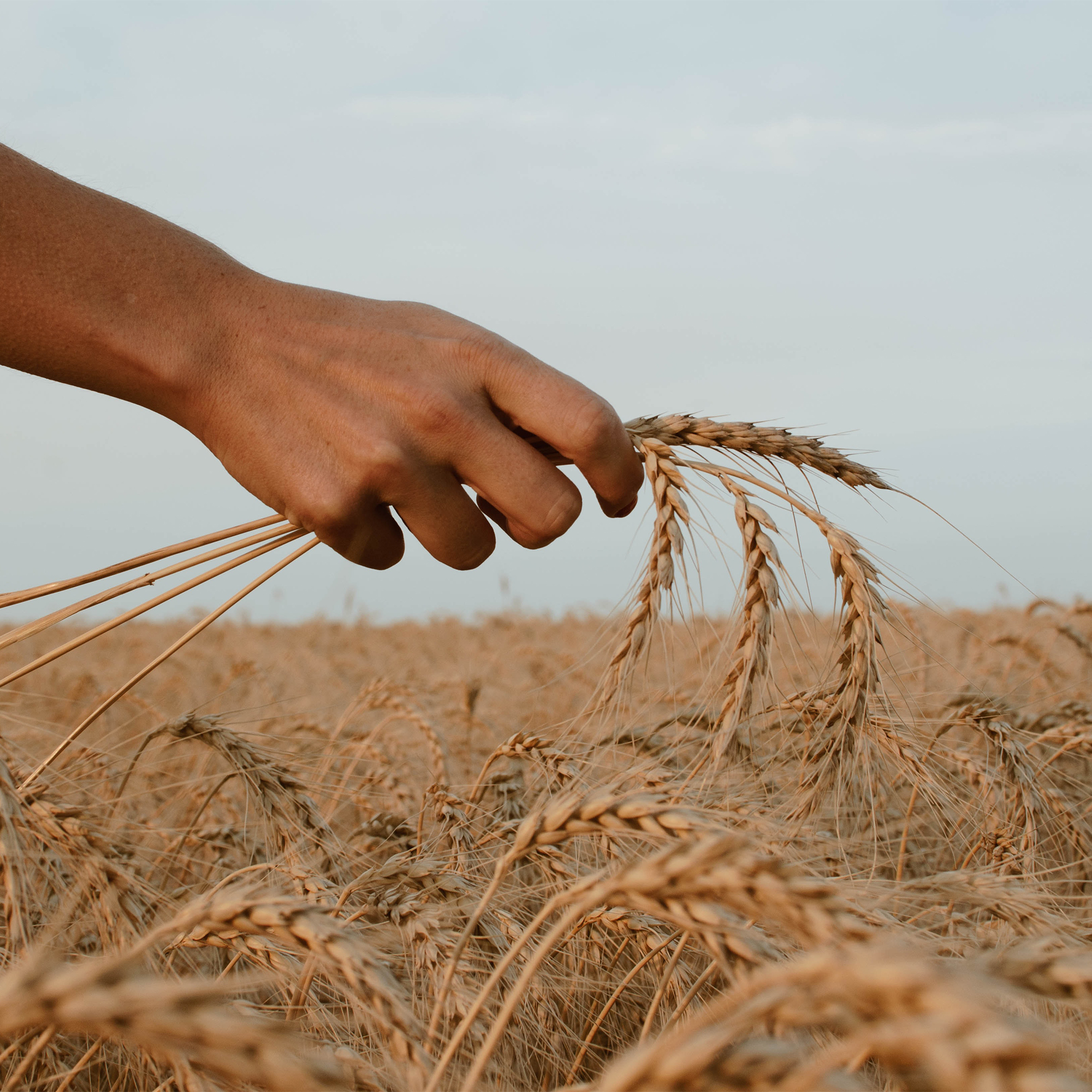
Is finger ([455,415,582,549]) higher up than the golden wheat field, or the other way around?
finger ([455,415,582,549])

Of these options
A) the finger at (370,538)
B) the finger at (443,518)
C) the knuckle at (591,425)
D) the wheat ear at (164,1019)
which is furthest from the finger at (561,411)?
the wheat ear at (164,1019)

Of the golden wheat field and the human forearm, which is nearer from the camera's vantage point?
the golden wheat field

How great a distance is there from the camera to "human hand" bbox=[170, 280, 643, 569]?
1.35 meters

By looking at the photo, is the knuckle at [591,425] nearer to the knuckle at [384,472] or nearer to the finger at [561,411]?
the finger at [561,411]

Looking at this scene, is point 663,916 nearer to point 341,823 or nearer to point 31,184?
point 31,184

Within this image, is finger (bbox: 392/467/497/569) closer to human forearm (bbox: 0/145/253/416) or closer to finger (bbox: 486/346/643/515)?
finger (bbox: 486/346/643/515)

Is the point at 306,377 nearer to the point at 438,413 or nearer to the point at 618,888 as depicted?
the point at 438,413

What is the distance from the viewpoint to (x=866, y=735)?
62.2 inches

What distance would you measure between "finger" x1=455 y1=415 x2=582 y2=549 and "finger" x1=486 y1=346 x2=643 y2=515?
0.13 feet

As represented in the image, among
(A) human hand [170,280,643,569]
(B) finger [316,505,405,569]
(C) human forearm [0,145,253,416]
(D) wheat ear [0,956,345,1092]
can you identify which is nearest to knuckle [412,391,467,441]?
(A) human hand [170,280,643,569]

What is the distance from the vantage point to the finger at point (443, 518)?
4.52ft

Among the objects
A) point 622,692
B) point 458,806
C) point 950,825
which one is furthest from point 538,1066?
point 950,825

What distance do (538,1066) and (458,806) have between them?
531 mm

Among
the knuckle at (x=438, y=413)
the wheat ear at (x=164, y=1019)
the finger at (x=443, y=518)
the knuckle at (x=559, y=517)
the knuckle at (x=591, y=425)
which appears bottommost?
the wheat ear at (x=164, y=1019)
